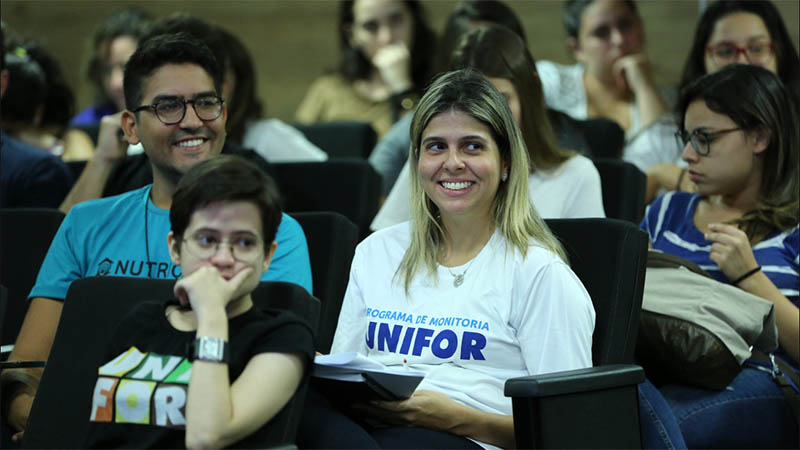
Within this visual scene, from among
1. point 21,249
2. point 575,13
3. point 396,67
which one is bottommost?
point 21,249

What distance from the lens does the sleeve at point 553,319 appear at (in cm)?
198

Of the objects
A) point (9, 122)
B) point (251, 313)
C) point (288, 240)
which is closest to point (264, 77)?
point (9, 122)

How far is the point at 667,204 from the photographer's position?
2873 mm

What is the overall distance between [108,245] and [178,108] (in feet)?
1.18

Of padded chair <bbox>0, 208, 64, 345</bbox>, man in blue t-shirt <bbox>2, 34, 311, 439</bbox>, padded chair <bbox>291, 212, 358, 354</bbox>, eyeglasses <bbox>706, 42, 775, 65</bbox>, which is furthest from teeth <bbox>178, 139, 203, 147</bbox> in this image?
eyeglasses <bbox>706, 42, 775, 65</bbox>

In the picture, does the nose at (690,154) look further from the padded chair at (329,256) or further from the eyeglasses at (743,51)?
the padded chair at (329,256)

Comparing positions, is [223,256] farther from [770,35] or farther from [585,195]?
[770,35]

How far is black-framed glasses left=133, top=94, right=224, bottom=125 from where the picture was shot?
2406 mm

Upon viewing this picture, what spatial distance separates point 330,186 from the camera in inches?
120

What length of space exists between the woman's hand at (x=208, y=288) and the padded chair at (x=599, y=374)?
20.4 inches

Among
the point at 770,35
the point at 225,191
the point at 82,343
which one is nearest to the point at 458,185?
the point at 225,191

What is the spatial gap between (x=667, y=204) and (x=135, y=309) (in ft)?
5.28

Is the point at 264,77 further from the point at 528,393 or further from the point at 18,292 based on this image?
the point at 528,393

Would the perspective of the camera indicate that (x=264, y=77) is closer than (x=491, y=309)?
No
